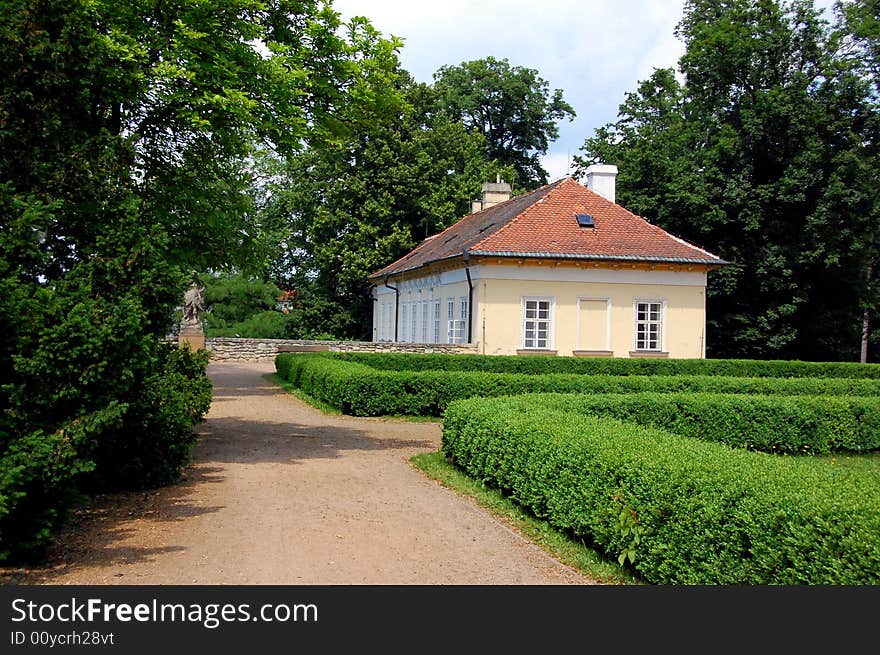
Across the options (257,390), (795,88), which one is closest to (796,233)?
(795,88)

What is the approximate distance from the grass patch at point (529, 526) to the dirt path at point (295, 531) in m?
0.18

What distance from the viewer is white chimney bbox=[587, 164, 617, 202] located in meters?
33.3

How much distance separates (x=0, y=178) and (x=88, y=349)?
179cm

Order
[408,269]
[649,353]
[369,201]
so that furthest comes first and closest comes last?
[369,201] → [408,269] → [649,353]

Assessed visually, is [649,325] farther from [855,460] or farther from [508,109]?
[508,109]

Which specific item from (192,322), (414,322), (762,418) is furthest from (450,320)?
(762,418)

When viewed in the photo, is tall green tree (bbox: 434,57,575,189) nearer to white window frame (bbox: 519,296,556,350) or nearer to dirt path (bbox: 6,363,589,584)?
white window frame (bbox: 519,296,556,350)

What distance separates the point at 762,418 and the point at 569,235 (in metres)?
14.8

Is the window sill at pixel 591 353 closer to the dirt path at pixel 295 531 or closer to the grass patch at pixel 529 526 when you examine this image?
the dirt path at pixel 295 531

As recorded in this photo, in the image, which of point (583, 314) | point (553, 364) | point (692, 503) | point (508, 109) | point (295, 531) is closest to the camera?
point (692, 503)

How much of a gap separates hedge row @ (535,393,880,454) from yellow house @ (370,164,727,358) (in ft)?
41.8

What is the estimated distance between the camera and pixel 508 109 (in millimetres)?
52656

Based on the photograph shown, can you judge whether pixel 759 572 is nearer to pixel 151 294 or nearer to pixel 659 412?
pixel 151 294

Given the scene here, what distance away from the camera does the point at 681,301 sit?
28719 millimetres
